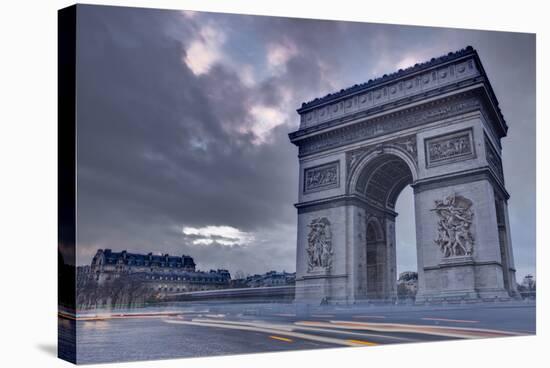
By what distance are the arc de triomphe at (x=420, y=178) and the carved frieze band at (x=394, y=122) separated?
0.03m

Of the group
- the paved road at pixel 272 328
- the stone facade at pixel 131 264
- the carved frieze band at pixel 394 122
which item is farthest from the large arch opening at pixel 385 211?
the stone facade at pixel 131 264

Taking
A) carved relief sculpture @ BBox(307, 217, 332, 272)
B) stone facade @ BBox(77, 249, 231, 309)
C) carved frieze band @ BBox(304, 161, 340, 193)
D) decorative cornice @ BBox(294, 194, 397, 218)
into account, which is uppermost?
carved frieze band @ BBox(304, 161, 340, 193)

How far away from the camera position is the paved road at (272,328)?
1191cm

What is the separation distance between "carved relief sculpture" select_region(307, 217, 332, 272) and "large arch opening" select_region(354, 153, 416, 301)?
1.40m

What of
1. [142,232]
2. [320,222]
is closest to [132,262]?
[142,232]

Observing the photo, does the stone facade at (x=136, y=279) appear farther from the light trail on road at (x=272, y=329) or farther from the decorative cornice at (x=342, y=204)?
the decorative cornice at (x=342, y=204)

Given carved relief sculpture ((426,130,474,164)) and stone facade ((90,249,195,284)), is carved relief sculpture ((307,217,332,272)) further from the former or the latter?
stone facade ((90,249,195,284))

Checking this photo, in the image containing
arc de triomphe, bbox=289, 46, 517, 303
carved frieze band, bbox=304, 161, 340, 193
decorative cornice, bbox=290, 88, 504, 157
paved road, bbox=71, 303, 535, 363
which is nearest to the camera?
paved road, bbox=71, 303, 535, 363

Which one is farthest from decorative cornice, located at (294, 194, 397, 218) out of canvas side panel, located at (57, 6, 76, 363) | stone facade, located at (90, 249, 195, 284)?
canvas side panel, located at (57, 6, 76, 363)

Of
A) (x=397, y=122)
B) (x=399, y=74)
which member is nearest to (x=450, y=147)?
(x=397, y=122)

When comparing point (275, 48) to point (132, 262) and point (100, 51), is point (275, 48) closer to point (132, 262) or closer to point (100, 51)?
point (100, 51)

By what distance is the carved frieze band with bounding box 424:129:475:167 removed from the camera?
1759 centimetres

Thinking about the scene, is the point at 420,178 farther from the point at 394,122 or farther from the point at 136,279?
the point at 136,279

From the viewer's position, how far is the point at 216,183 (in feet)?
45.0
